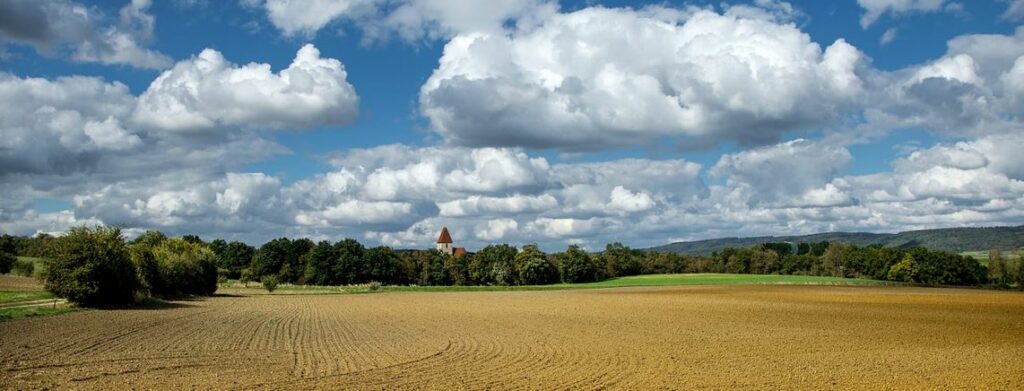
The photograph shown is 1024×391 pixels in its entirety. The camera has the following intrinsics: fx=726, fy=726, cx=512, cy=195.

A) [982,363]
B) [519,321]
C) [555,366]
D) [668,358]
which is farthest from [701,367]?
[519,321]

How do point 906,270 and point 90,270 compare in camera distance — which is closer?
point 90,270

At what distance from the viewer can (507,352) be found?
85.3ft

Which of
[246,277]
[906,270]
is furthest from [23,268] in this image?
[906,270]

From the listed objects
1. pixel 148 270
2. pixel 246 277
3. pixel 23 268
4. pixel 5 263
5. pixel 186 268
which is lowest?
pixel 246 277

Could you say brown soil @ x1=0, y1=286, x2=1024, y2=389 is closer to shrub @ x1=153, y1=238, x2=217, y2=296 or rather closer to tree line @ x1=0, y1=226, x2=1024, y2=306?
shrub @ x1=153, y1=238, x2=217, y2=296

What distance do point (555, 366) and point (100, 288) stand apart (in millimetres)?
35360

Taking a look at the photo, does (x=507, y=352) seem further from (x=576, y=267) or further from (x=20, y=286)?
(x=576, y=267)

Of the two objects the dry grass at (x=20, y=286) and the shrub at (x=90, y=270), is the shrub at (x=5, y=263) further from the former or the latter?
the shrub at (x=90, y=270)

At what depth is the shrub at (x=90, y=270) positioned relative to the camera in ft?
144

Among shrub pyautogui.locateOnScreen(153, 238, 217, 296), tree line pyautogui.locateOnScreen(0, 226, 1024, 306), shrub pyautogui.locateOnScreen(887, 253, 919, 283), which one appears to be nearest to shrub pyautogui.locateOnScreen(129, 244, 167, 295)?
shrub pyautogui.locateOnScreen(153, 238, 217, 296)

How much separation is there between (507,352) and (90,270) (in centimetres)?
3099

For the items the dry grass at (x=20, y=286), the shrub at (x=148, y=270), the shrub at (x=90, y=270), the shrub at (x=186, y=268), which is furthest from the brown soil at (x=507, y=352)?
the dry grass at (x=20, y=286)

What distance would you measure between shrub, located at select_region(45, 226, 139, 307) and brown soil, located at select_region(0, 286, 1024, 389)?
10.8ft

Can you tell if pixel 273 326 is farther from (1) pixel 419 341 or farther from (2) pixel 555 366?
(2) pixel 555 366
